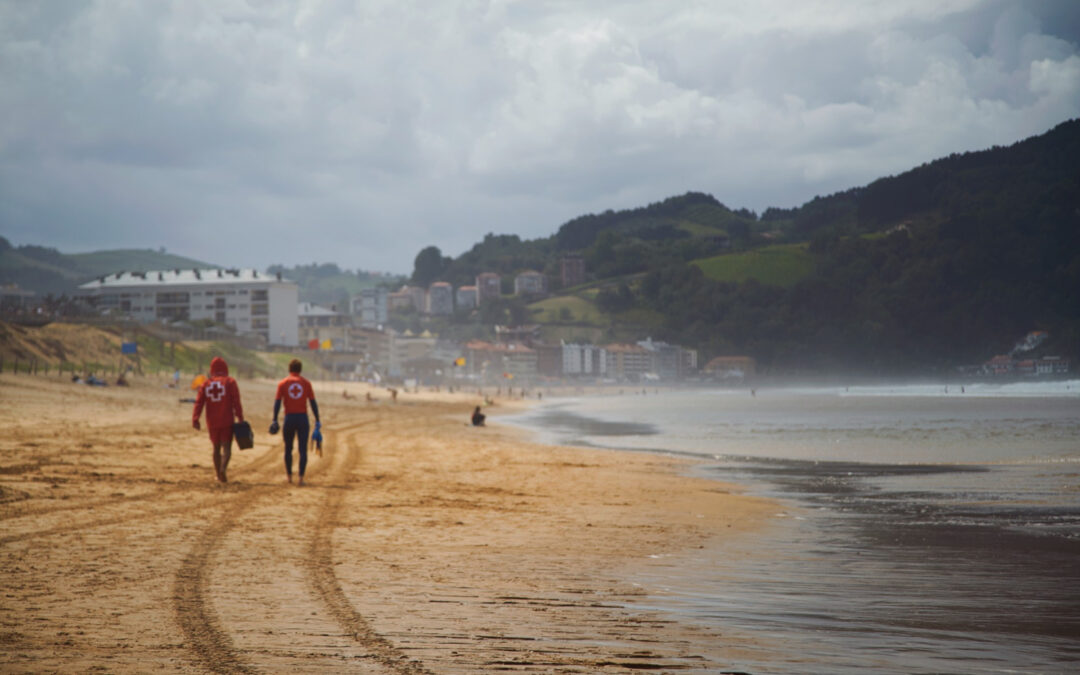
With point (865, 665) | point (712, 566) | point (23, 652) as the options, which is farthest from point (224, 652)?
point (712, 566)

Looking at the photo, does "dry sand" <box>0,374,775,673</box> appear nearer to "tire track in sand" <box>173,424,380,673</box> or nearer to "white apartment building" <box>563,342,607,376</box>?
"tire track in sand" <box>173,424,380,673</box>

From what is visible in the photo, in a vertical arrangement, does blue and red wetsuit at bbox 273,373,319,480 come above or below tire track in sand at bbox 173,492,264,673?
above

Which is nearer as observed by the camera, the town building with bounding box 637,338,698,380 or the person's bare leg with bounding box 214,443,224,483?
the person's bare leg with bounding box 214,443,224,483

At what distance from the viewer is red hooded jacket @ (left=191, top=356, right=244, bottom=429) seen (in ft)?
42.7

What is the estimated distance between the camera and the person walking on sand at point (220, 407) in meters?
12.9

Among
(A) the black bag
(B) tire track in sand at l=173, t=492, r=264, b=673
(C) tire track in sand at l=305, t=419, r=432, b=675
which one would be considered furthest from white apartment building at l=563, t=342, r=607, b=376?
(B) tire track in sand at l=173, t=492, r=264, b=673

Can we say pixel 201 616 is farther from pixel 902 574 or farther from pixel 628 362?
pixel 628 362

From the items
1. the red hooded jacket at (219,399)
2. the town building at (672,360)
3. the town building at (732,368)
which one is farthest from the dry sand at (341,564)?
the town building at (672,360)

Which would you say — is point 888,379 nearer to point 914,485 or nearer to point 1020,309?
point 1020,309

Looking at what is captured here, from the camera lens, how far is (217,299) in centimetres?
12200

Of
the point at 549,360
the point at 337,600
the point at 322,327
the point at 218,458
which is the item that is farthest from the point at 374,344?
the point at 337,600

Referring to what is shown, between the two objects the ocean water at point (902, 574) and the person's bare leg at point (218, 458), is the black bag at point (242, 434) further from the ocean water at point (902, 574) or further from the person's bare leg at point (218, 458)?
the ocean water at point (902, 574)

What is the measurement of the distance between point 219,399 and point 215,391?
0.47 ft

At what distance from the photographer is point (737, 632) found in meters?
5.21
